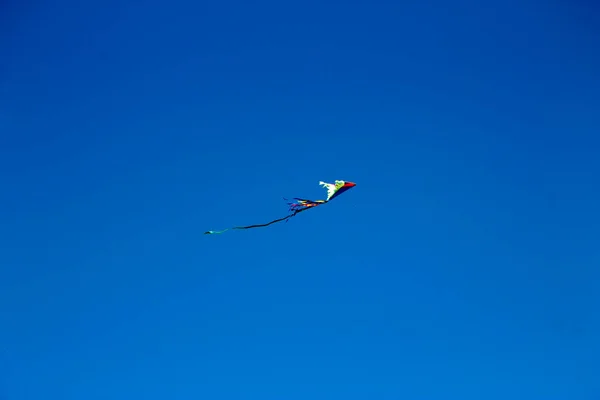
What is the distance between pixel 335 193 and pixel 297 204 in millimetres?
1502

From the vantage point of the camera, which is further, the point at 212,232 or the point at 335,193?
the point at 335,193

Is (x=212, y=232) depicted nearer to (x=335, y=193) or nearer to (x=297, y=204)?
(x=297, y=204)

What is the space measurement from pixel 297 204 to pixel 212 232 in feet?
7.05

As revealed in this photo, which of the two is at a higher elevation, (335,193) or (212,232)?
(335,193)

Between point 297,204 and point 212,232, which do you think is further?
point 297,204

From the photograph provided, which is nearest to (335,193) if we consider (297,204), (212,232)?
(297,204)

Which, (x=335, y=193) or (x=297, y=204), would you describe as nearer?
(x=297, y=204)

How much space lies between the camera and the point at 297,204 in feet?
42.7

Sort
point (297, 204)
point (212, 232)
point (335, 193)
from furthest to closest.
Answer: point (335, 193)
point (297, 204)
point (212, 232)

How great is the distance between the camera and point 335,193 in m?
14.1

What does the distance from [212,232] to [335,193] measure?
357 centimetres

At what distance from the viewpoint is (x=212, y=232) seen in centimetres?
1219

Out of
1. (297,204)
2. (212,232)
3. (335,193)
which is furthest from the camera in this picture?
(335,193)
